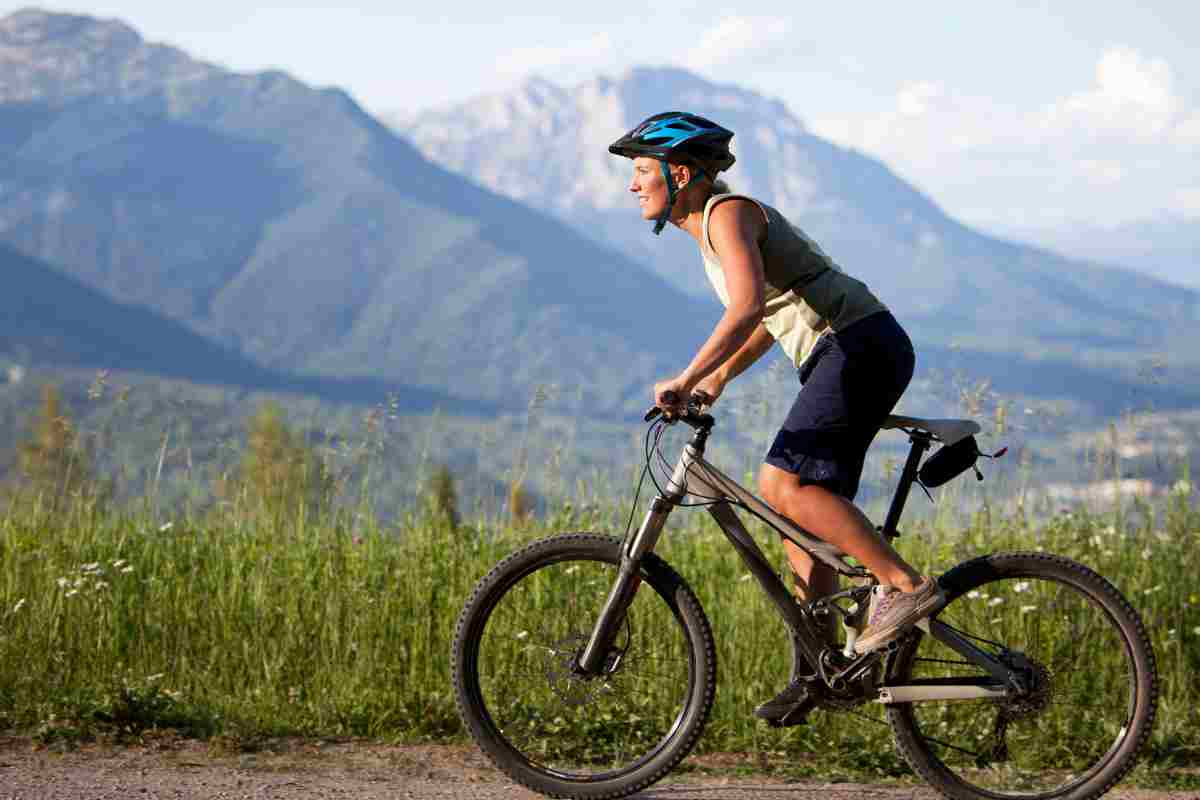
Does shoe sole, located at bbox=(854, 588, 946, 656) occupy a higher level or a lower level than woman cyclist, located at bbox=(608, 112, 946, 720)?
lower

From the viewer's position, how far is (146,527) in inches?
272

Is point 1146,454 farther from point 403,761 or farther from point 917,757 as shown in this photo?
point 403,761

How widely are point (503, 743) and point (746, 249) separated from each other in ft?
5.71

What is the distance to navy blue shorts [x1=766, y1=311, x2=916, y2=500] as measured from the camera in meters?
4.09

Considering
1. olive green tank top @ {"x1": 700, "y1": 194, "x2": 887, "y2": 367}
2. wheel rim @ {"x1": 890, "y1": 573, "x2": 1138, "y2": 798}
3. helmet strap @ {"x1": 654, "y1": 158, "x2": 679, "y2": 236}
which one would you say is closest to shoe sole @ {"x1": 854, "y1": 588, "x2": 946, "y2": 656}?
wheel rim @ {"x1": 890, "y1": 573, "x2": 1138, "y2": 798}

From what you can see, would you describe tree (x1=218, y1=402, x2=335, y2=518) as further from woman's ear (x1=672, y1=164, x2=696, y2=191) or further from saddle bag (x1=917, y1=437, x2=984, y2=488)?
saddle bag (x1=917, y1=437, x2=984, y2=488)

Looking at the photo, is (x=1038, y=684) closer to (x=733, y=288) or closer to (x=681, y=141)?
(x=733, y=288)

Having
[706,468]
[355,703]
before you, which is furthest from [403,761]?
[706,468]

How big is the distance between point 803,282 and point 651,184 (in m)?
0.55

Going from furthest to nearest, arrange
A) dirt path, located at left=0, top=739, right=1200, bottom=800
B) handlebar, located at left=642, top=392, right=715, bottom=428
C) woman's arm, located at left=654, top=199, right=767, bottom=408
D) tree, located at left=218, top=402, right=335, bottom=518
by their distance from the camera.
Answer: tree, located at left=218, top=402, right=335, bottom=518
dirt path, located at left=0, top=739, right=1200, bottom=800
handlebar, located at left=642, top=392, right=715, bottom=428
woman's arm, located at left=654, top=199, right=767, bottom=408

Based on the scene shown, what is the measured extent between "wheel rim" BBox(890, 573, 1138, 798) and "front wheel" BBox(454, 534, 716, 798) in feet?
2.26

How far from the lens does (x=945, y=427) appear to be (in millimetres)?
4137

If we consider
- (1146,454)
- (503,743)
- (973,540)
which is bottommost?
(503,743)

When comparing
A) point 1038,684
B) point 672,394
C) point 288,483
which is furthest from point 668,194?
point 288,483
